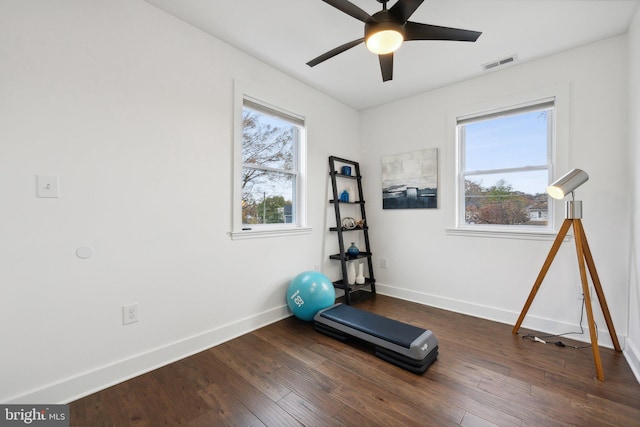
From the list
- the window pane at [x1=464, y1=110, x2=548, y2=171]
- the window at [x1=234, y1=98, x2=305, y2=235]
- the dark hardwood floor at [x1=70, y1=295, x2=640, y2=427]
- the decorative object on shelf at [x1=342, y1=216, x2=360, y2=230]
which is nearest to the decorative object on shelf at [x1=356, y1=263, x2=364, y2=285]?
the decorative object on shelf at [x1=342, y1=216, x2=360, y2=230]

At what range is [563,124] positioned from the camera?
2539 mm

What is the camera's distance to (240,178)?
256 centimetres

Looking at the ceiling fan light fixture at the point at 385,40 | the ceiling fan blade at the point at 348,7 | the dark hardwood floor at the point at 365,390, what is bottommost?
the dark hardwood floor at the point at 365,390

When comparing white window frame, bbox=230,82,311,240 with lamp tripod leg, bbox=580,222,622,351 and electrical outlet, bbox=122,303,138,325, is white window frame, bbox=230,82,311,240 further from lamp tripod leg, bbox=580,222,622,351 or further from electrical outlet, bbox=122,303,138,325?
lamp tripod leg, bbox=580,222,622,351

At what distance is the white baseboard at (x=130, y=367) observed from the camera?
1.62 meters

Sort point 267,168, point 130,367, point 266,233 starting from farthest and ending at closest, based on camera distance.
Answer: point 267,168 < point 266,233 < point 130,367

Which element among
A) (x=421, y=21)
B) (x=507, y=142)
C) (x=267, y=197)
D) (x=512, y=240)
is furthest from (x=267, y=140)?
(x=512, y=240)

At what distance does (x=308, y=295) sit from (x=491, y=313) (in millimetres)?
1964

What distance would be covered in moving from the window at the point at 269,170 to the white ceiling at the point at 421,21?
0.54m

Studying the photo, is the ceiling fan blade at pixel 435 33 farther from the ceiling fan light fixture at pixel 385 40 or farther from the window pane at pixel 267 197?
Answer: the window pane at pixel 267 197


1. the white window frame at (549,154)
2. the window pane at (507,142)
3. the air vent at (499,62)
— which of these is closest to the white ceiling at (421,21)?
the air vent at (499,62)

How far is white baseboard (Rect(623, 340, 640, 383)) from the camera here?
6.26ft

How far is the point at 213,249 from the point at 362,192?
2.30 metres

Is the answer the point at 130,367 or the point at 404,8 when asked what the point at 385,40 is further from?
the point at 130,367
